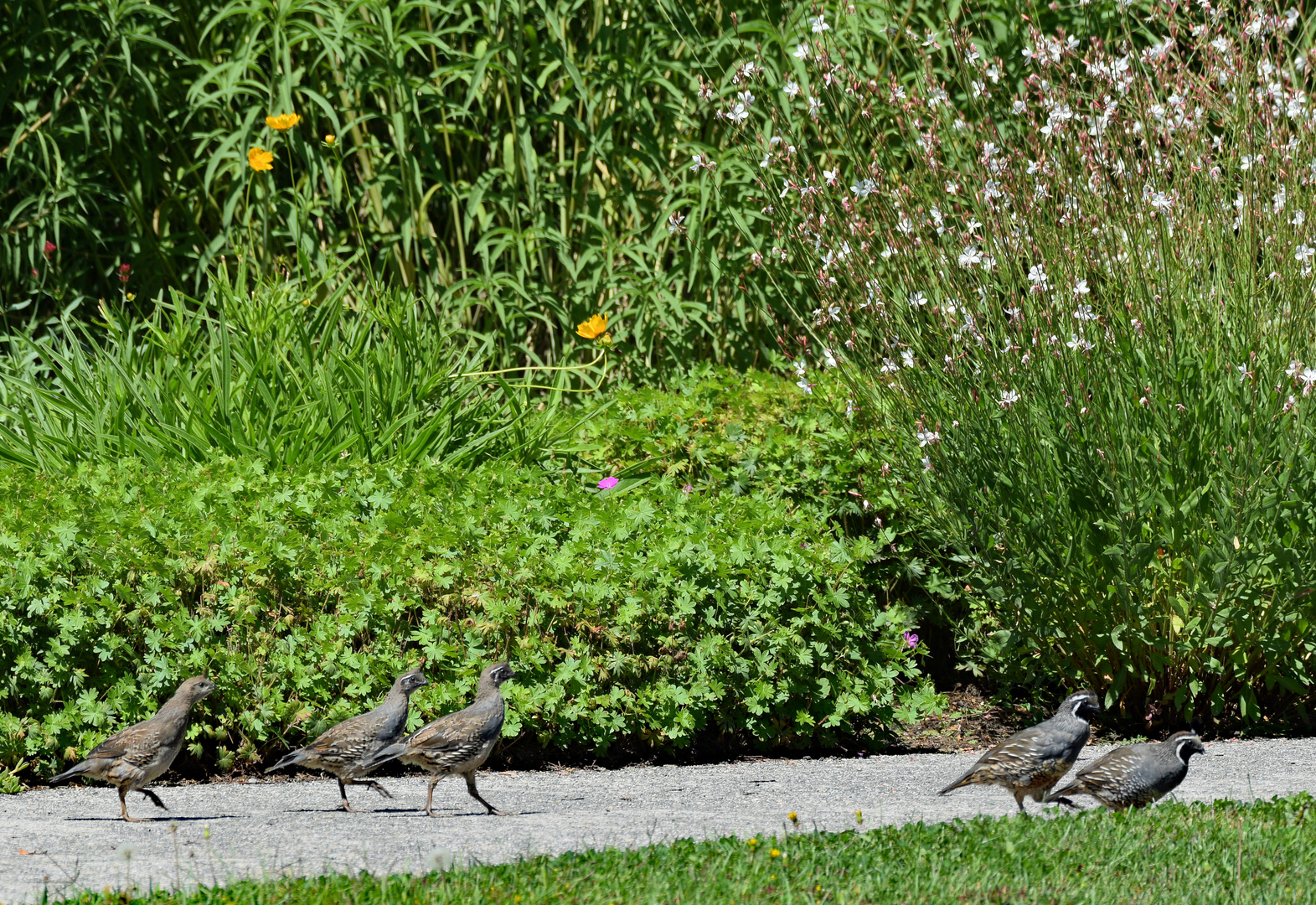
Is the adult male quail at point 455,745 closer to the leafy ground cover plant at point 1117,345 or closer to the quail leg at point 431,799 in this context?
the quail leg at point 431,799

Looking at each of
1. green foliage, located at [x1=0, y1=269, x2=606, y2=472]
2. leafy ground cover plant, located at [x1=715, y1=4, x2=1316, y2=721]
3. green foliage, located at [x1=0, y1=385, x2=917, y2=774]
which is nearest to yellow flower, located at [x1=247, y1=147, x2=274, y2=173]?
green foliage, located at [x1=0, y1=269, x2=606, y2=472]

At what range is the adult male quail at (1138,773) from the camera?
418 centimetres

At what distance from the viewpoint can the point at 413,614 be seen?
512 centimetres

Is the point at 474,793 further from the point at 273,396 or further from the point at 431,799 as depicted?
the point at 273,396

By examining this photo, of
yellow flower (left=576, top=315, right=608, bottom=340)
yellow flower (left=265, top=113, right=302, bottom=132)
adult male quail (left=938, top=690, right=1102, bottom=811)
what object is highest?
Answer: yellow flower (left=265, top=113, right=302, bottom=132)

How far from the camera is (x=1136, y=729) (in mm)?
5441

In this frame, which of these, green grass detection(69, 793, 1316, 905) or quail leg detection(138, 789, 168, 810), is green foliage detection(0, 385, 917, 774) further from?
green grass detection(69, 793, 1316, 905)

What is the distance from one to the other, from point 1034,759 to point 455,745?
1.61 metres

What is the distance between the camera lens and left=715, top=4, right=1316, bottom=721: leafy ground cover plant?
4.86 m

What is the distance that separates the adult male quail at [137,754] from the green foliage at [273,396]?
1834 mm

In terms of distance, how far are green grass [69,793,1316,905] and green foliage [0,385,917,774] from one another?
1305 mm

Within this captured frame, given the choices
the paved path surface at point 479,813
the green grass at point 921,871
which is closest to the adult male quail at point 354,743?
the paved path surface at point 479,813

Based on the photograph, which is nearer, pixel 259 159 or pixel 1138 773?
pixel 1138 773

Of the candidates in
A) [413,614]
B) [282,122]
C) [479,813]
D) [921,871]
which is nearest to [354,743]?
[479,813]
